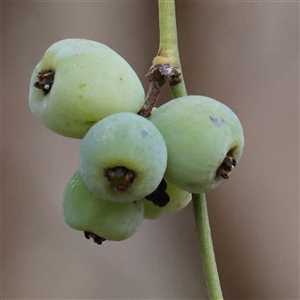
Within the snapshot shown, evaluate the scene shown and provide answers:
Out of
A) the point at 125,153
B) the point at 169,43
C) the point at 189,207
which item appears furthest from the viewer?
the point at 189,207

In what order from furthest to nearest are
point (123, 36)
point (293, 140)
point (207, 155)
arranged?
point (123, 36) → point (293, 140) → point (207, 155)

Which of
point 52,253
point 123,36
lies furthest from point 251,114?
point 52,253

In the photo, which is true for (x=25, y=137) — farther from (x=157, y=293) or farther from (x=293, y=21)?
(x=293, y=21)

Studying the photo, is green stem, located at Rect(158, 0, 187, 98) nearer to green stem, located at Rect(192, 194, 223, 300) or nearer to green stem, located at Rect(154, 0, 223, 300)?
green stem, located at Rect(154, 0, 223, 300)

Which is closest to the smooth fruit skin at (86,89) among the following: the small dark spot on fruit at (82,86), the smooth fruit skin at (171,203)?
the small dark spot on fruit at (82,86)

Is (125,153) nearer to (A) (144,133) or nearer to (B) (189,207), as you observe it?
(A) (144,133)

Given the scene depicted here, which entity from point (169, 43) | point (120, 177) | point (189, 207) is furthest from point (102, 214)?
point (189, 207)

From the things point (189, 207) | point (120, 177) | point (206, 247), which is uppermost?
point (120, 177)
